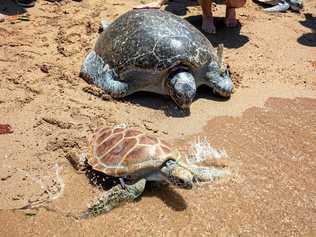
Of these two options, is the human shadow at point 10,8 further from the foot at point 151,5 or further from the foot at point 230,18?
the foot at point 230,18

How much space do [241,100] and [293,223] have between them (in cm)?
169

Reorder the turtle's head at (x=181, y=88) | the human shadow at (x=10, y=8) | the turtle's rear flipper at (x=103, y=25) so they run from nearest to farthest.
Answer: the turtle's head at (x=181, y=88), the turtle's rear flipper at (x=103, y=25), the human shadow at (x=10, y=8)

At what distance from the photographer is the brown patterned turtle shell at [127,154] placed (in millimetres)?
3176

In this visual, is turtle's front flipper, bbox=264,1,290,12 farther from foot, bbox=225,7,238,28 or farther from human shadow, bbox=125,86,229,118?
human shadow, bbox=125,86,229,118

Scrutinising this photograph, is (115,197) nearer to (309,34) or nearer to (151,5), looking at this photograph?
(151,5)

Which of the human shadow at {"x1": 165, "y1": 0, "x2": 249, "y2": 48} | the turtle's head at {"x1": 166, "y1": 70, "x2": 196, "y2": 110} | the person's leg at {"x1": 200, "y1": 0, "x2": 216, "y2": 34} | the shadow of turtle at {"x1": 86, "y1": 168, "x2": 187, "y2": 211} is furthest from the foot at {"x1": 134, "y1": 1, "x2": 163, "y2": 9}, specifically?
the shadow of turtle at {"x1": 86, "y1": 168, "x2": 187, "y2": 211}

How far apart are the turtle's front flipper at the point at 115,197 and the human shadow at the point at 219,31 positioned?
292cm

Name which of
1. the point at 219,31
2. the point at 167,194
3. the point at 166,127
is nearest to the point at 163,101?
the point at 166,127

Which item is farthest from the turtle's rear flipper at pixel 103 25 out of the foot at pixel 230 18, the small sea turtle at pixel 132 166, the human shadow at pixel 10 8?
the small sea turtle at pixel 132 166

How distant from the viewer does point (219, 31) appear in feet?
19.7

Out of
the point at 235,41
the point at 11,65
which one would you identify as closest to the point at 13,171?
the point at 11,65

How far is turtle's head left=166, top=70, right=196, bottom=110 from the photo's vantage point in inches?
166

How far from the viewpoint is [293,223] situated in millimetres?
3158

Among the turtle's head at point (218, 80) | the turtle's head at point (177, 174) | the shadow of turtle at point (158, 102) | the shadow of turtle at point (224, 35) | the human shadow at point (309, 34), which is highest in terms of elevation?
the turtle's head at point (177, 174)
